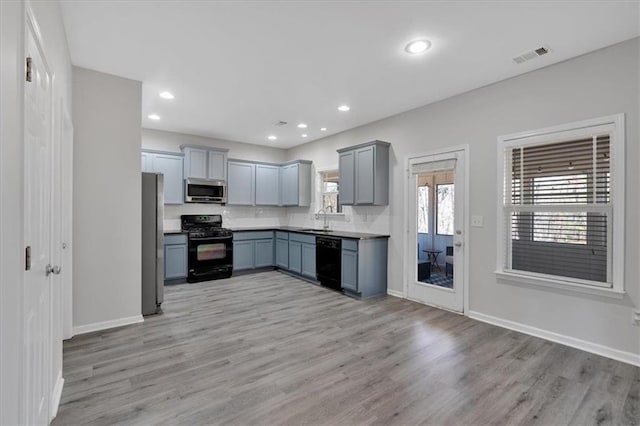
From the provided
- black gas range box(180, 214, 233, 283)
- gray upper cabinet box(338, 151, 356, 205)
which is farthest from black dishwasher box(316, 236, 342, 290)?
black gas range box(180, 214, 233, 283)

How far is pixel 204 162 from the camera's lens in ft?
19.6

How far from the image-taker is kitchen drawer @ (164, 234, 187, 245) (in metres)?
5.28

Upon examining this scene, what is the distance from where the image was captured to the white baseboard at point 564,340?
2.72m

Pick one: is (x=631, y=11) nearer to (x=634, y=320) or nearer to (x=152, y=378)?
(x=634, y=320)

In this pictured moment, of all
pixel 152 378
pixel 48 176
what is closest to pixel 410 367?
pixel 152 378

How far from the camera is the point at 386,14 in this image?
241 centimetres

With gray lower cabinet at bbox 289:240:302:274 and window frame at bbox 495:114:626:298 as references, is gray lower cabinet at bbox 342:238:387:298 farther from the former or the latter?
window frame at bbox 495:114:626:298

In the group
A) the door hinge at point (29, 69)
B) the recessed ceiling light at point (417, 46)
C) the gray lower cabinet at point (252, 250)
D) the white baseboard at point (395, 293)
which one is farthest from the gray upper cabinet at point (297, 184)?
the door hinge at point (29, 69)

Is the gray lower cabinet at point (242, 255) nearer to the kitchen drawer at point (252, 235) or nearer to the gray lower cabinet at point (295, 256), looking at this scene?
the kitchen drawer at point (252, 235)

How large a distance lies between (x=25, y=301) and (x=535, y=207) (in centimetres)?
406

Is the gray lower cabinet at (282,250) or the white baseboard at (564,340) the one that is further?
the gray lower cabinet at (282,250)

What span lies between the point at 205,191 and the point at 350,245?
3.10m

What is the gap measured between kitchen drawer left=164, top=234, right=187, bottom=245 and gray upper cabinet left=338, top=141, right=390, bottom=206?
9.54ft

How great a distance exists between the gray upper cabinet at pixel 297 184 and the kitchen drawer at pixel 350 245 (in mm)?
2101
